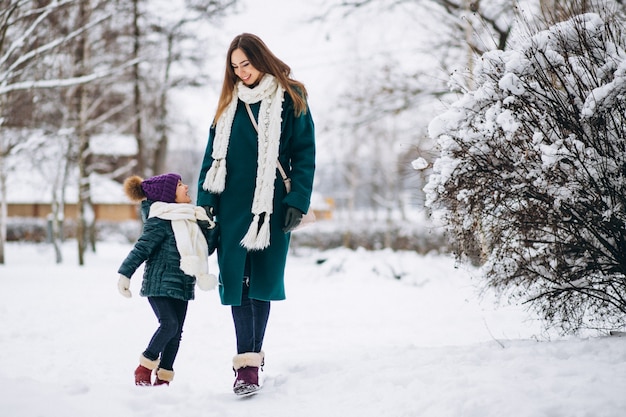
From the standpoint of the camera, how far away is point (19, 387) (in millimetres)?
2453

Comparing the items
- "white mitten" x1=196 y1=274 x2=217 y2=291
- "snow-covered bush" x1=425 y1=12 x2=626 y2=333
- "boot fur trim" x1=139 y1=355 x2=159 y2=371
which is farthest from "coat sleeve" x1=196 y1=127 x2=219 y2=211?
"snow-covered bush" x1=425 y1=12 x2=626 y2=333

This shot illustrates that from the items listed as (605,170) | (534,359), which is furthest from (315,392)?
(605,170)

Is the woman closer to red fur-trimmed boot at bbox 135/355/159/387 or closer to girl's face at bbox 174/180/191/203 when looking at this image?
girl's face at bbox 174/180/191/203

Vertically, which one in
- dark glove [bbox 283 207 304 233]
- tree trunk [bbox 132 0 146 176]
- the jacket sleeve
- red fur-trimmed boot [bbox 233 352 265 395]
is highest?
tree trunk [bbox 132 0 146 176]

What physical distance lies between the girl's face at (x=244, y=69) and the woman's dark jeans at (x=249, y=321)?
1153mm

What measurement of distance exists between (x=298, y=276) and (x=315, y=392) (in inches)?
323

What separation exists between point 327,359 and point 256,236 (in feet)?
3.49

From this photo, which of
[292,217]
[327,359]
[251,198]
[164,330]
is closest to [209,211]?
[251,198]

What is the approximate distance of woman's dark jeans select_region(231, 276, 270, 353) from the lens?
9.63 ft

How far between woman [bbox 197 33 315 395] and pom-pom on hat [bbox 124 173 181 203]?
0.93 ft

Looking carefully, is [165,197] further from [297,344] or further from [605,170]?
[605,170]

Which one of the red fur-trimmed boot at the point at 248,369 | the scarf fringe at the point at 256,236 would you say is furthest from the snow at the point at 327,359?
the scarf fringe at the point at 256,236

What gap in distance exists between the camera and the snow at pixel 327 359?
7.39 feet

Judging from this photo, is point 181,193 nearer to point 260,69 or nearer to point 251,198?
point 251,198
